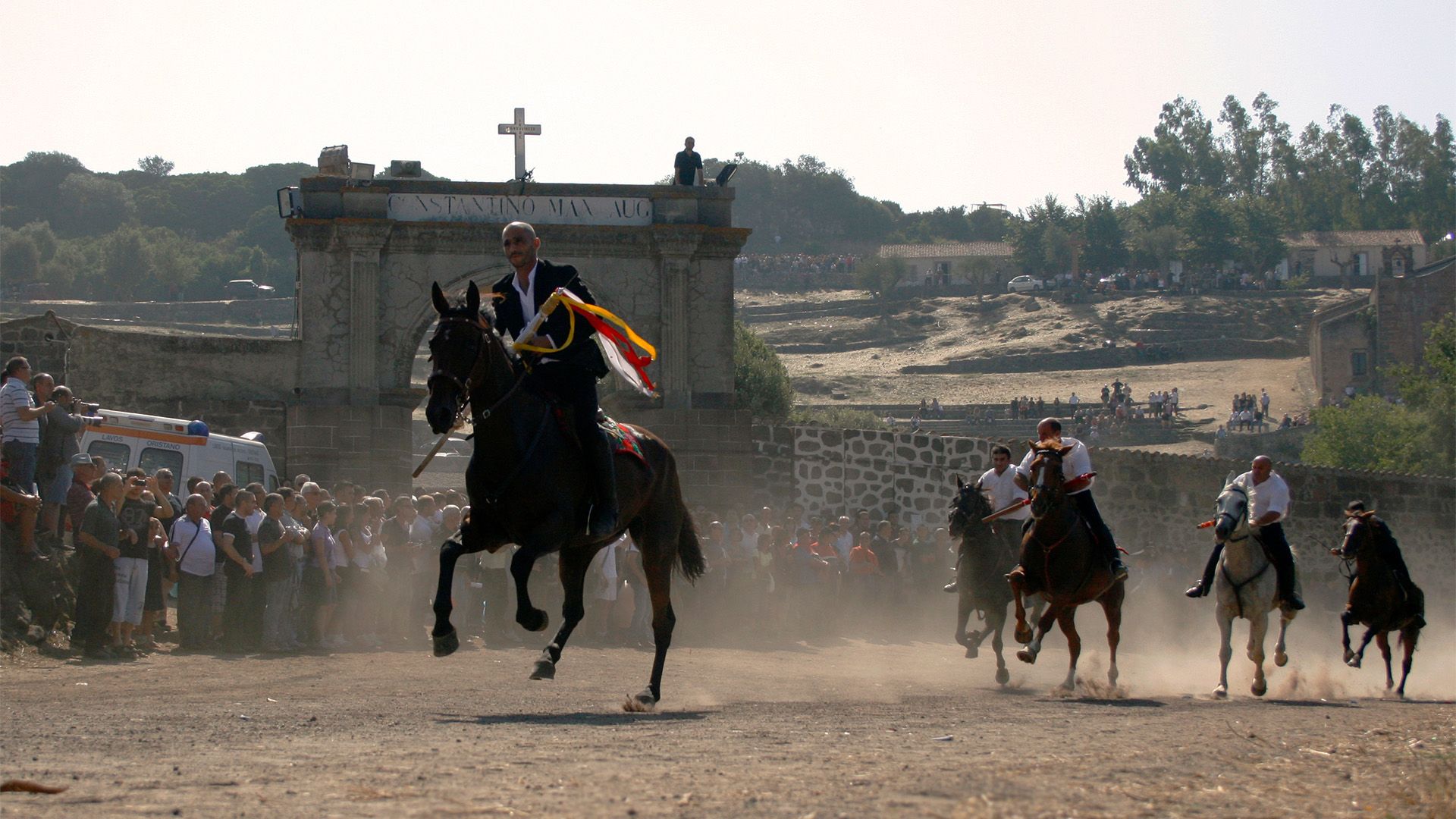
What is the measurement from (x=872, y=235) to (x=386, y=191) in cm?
15456

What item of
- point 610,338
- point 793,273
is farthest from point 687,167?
point 793,273

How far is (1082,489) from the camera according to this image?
45.7 ft

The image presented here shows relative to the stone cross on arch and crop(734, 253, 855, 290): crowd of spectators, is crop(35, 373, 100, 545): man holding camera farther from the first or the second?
crop(734, 253, 855, 290): crowd of spectators

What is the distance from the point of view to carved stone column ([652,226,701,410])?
26.6 metres

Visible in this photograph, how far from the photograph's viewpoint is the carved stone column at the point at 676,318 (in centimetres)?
2656

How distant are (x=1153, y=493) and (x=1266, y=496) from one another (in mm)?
14586

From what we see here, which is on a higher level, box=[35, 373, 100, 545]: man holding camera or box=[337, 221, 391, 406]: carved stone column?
box=[337, 221, 391, 406]: carved stone column

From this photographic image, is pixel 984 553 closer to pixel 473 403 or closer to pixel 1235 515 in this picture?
pixel 1235 515

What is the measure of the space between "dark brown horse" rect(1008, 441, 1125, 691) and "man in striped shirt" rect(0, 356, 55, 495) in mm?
9416

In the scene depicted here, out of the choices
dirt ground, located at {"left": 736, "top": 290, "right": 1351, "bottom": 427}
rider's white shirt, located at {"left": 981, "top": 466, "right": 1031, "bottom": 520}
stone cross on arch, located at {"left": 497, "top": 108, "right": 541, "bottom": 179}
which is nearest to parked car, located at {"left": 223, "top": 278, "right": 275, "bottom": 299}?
dirt ground, located at {"left": 736, "top": 290, "right": 1351, "bottom": 427}

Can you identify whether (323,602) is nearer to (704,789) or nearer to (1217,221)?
(704,789)

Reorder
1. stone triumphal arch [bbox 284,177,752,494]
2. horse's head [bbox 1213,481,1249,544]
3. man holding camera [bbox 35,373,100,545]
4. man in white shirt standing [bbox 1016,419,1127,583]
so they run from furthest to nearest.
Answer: stone triumphal arch [bbox 284,177,752,494] < horse's head [bbox 1213,481,1249,544] < man holding camera [bbox 35,373,100,545] < man in white shirt standing [bbox 1016,419,1127,583]

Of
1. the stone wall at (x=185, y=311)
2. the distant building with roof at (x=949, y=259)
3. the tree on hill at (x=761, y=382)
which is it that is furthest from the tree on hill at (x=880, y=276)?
the tree on hill at (x=761, y=382)

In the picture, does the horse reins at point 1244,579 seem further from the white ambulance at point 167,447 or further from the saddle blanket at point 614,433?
the white ambulance at point 167,447
